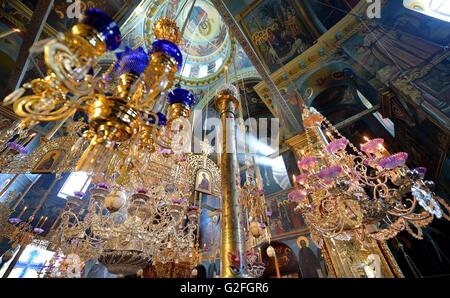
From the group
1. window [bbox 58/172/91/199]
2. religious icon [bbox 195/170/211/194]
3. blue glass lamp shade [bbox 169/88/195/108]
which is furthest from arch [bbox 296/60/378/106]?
window [bbox 58/172/91/199]

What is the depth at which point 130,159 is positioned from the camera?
177cm

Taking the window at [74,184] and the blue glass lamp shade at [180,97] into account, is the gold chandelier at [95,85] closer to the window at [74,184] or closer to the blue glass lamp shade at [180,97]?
the blue glass lamp shade at [180,97]

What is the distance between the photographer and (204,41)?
11195 mm

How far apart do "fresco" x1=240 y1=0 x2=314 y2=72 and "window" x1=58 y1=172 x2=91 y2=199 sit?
33.6ft

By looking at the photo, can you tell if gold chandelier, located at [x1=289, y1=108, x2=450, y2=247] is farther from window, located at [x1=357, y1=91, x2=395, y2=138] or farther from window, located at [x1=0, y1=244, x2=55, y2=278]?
window, located at [x1=0, y1=244, x2=55, y2=278]

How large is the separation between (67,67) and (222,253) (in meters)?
1.71

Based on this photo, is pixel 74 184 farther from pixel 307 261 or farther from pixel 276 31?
pixel 276 31

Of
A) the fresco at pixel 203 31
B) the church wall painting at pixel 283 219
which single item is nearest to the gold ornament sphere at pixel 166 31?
the church wall painting at pixel 283 219

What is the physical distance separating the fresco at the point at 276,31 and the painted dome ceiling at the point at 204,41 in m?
4.34

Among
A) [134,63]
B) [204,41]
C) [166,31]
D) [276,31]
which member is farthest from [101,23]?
[204,41]

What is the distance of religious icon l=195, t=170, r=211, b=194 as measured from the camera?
3.53 m

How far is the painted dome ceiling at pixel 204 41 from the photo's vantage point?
985 cm

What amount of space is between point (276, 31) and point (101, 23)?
501 cm
